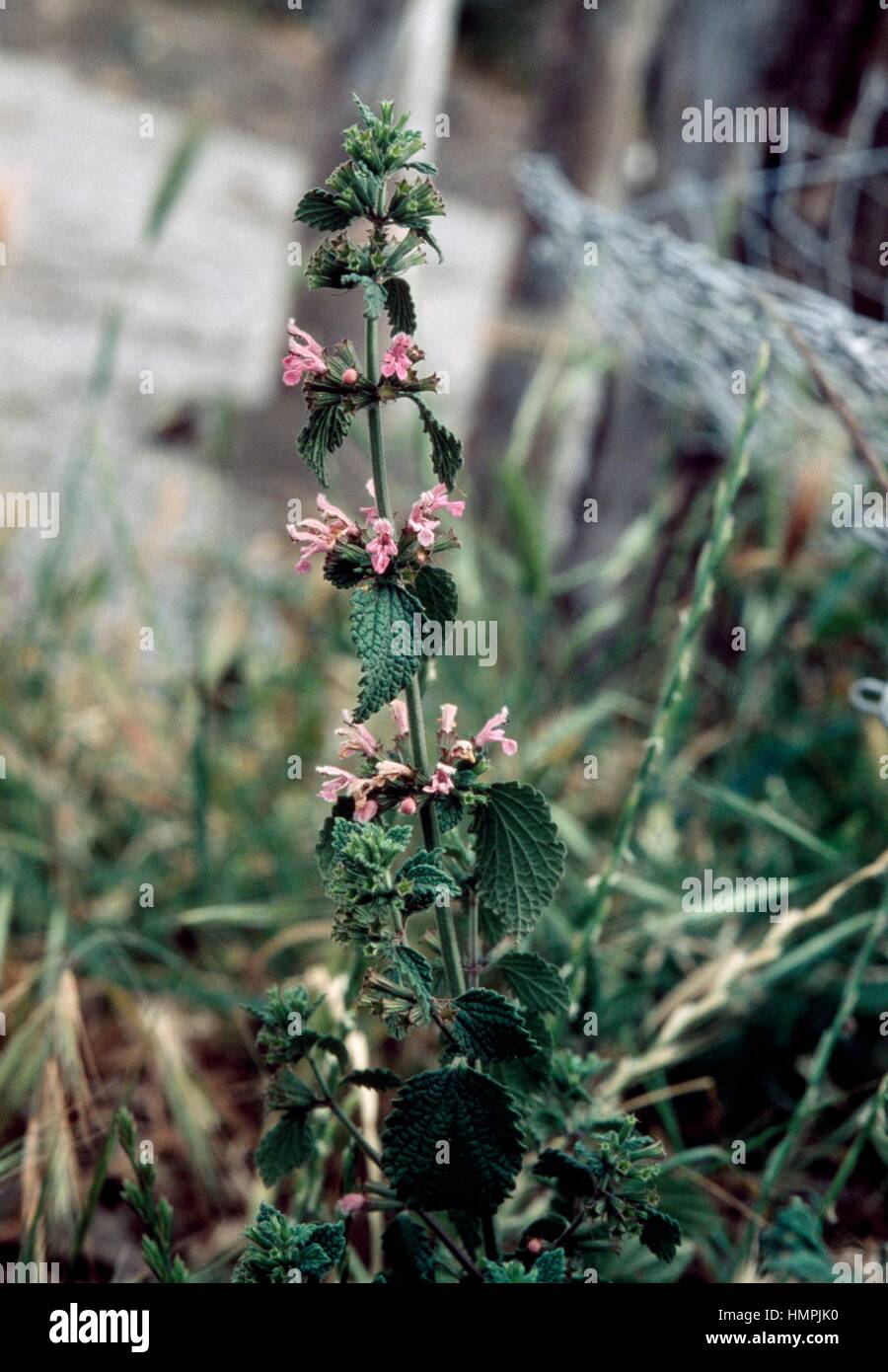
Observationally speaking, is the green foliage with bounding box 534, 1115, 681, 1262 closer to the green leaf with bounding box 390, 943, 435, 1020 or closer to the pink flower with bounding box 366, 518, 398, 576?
the green leaf with bounding box 390, 943, 435, 1020

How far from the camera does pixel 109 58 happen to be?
11.3 m

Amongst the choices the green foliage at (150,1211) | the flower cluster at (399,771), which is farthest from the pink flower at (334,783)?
the green foliage at (150,1211)

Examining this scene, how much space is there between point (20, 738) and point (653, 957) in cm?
76

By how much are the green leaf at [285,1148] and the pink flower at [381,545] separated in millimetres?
294

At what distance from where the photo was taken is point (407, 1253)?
62 centimetres

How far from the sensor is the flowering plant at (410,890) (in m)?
0.56

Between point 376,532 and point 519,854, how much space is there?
0.55 feet

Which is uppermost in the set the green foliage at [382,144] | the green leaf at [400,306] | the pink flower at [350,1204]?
the green foliage at [382,144]

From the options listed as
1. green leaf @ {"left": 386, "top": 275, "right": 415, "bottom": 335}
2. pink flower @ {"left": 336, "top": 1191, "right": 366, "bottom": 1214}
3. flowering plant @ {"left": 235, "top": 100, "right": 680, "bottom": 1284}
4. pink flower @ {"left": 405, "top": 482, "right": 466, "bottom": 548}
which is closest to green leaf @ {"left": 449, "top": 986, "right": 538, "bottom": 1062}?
flowering plant @ {"left": 235, "top": 100, "right": 680, "bottom": 1284}

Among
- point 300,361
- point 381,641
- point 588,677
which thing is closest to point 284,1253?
point 381,641

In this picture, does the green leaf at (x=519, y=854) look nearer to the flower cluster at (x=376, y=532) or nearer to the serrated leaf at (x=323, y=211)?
the flower cluster at (x=376, y=532)

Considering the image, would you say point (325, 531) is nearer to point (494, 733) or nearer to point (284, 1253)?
point (494, 733)

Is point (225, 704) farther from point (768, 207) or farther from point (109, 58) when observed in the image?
point (109, 58)
